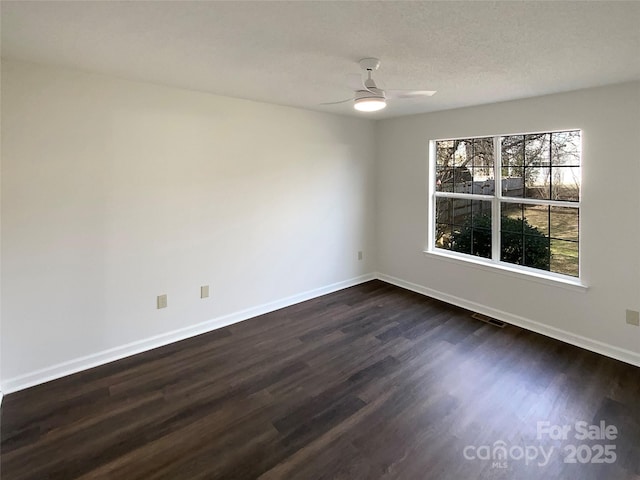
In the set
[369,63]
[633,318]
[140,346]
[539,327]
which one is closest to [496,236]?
[539,327]

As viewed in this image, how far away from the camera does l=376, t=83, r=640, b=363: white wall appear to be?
2873 millimetres

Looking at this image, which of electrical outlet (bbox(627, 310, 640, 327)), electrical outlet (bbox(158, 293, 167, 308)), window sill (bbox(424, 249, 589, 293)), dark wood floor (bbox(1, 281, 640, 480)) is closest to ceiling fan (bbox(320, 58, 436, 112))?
dark wood floor (bbox(1, 281, 640, 480))

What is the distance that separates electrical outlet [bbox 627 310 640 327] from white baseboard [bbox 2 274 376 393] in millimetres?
3027

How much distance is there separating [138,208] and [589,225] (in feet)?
13.1

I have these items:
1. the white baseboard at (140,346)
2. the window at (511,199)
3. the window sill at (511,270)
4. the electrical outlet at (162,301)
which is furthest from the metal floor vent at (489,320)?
the electrical outlet at (162,301)

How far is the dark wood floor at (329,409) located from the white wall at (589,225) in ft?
0.91

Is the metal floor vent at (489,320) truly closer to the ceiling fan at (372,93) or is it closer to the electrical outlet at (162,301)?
the ceiling fan at (372,93)

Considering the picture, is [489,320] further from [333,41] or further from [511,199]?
[333,41]

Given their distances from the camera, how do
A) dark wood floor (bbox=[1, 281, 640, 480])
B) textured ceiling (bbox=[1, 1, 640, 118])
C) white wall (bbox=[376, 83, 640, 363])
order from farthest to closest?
white wall (bbox=[376, 83, 640, 363]) → dark wood floor (bbox=[1, 281, 640, 480]) → textured ceiling (bbox=[1, 1, 640, 118])

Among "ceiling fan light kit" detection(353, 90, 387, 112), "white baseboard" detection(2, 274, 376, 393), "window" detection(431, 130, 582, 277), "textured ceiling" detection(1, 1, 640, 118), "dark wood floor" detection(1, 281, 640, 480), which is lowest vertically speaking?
"dark wood floor" detection(1, 281, 640, 480)

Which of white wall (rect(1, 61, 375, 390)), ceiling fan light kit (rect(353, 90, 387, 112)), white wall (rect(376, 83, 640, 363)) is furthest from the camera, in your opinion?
white wall (rect(376, 83, 640, 363))

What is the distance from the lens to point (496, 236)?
3908 mm

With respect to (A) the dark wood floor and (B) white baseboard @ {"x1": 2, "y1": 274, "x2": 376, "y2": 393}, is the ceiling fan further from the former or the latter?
(B) white baseboard @ {"x1": 2, "y1": 274, "x2": 376, "y2": 393}

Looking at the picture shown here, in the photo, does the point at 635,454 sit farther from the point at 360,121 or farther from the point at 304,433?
the point at 360,121
